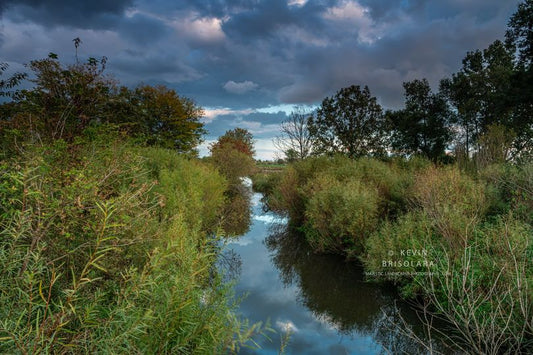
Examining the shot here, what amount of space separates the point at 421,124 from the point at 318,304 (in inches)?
1336

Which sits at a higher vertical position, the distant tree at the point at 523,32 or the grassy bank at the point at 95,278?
the distant tree at the point at 523,32

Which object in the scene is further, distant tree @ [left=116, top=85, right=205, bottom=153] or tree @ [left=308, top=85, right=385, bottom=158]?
tree @ [left=308, top=85, right=385, bottom=158]

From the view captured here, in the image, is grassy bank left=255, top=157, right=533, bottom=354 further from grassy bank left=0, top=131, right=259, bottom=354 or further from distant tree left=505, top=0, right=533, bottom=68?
distant tree left=505, top=0, right=533, bottom=68

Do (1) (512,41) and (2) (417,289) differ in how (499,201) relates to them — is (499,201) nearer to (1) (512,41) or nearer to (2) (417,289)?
(2) (417,289)

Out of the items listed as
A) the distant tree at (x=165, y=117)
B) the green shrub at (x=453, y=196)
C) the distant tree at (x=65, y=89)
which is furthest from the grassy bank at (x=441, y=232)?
the distant tree at (x=165, y=117)

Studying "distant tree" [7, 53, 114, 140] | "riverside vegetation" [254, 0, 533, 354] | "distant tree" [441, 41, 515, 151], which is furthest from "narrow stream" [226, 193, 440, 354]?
"distant tree" [441, 41, 515, 151]

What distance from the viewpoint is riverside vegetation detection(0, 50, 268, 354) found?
164cm

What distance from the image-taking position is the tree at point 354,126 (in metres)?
30.2

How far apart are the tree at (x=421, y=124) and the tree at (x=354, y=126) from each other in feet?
18.4

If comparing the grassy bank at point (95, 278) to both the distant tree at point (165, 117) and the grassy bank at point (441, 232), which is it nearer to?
the grassy bank at point (441, 232)

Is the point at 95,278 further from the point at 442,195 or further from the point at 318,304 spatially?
the point at 442,195

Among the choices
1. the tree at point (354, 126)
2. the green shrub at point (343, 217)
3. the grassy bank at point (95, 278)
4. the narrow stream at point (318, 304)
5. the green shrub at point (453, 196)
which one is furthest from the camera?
the tree at point (354, 126)

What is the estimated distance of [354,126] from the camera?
100.0 ft

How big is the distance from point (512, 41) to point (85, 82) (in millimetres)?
30744
